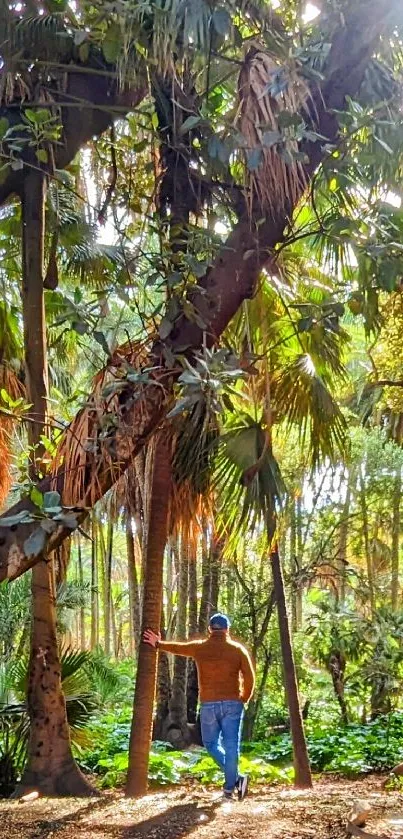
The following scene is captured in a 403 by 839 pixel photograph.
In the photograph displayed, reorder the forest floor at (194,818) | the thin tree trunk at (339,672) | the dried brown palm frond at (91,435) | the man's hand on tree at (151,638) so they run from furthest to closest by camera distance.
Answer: the thin tree trunk at (339,672)
the man's hand on tree at (151,638)
the forest floor at (194,818)
the dried brown palm frond at (91,435)

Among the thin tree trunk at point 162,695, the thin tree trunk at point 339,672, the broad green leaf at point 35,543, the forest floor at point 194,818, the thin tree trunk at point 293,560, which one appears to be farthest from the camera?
the thin tree trunk at point 339,672

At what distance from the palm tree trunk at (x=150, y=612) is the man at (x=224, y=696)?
65 cm

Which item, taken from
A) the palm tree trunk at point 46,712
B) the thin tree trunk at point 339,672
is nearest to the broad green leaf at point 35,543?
the palm tree trunk at point 46,712

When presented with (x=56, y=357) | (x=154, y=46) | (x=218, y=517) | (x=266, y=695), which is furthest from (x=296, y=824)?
(x=266, y=695)

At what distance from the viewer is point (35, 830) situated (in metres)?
4.49

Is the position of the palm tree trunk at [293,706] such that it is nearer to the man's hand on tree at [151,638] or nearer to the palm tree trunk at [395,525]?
the man's hand on tree at [151,638]

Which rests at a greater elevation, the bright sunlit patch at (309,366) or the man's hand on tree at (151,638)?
the bright sunlit patch at (309,366)

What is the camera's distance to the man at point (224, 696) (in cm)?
605

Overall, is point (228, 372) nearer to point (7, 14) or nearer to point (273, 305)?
point (7, 14)

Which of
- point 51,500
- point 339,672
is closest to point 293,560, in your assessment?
point 339,672

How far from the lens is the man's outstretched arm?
20.5ft

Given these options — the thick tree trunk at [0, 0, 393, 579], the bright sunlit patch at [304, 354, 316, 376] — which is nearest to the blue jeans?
the bright sunlit patch at [304, 354, 316, 376]

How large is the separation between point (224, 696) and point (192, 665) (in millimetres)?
7055

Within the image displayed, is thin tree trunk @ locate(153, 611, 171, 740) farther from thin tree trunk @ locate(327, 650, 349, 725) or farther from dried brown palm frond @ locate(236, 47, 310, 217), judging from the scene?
dried brown palm frond @ locate(236, 47, 310, 217)
